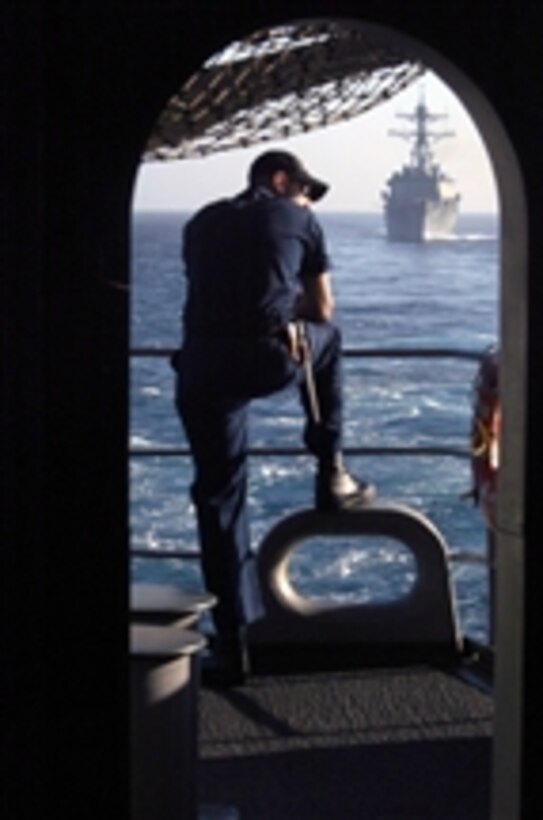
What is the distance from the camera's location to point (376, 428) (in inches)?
1033

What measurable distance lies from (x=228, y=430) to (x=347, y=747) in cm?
83

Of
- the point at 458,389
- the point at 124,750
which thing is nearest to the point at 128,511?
the point at 124,750

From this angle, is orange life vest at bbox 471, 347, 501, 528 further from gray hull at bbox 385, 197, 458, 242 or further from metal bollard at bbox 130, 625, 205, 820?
gray hull at bbox 385, 197, 458, 242

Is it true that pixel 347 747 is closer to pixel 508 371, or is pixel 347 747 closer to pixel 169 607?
pixel 169 607

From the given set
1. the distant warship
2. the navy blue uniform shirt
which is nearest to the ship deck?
the navy blue uniform shirt

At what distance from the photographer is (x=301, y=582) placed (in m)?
23.2

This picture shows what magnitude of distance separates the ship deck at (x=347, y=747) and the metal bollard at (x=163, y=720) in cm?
59

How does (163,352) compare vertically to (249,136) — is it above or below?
below

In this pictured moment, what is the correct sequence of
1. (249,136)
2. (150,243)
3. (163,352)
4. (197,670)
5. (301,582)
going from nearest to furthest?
(197,670), (249,136), (163,352), (301,582), (150,243)

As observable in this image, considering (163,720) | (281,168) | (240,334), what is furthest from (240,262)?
(163,720)

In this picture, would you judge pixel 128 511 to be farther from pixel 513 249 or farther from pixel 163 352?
Answer: pixel 163 352

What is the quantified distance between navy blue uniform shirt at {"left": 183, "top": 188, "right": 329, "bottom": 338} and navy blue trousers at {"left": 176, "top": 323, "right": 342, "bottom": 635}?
0.05 metres

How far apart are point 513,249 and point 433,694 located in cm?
240

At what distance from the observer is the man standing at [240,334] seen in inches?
184
